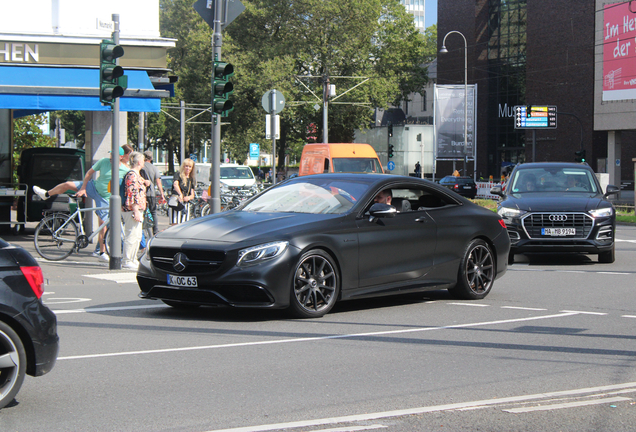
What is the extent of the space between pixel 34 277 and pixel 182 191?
13694 millimetres

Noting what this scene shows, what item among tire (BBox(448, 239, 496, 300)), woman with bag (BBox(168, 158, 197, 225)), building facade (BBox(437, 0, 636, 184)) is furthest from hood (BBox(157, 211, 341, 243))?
building facade (BBox(437, 0, 636, 184))

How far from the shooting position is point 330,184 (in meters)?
9.20

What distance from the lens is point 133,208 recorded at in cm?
1279

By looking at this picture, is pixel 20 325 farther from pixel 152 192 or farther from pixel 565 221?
pixel 565 221

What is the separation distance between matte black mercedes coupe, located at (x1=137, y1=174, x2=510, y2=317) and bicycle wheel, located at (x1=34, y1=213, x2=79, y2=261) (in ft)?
17.9

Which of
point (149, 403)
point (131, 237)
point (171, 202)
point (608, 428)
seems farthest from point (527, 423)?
point (171, 202)

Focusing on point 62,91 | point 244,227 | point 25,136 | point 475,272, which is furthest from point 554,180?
point 25,136

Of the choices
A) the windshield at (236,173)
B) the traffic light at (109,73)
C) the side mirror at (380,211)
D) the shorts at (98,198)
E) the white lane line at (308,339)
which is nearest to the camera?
the white lane line at (308,339)

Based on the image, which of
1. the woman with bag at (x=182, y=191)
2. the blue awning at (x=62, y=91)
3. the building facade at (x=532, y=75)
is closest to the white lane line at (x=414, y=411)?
the blue awning at (x=62, y=91)

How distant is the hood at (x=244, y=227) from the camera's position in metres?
7.94

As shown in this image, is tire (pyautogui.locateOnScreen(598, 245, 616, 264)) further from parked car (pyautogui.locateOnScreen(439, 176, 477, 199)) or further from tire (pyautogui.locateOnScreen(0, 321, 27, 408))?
parked car (pyautogui.locateOnScreen(439, 176, 477, 199))

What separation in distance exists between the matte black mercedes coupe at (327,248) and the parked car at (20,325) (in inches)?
114

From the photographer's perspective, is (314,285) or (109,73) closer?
(314,285)

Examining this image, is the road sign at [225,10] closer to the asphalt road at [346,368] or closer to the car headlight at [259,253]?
the asphalt road at [346,368]
